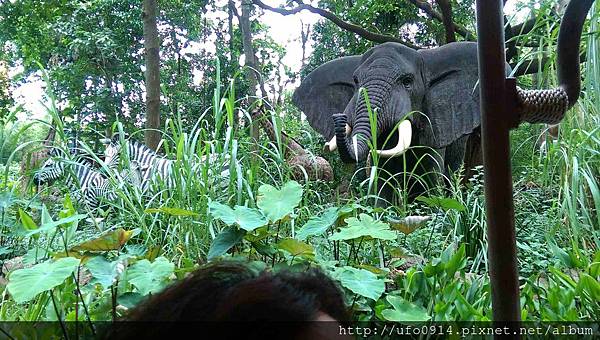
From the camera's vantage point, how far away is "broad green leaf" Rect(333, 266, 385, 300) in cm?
133

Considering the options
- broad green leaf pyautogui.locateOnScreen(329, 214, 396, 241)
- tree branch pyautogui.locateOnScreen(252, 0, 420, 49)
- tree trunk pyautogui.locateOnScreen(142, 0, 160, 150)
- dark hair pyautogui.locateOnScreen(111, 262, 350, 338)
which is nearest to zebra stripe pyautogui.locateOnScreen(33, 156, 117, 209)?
tree trunk pyautogui.locateOnScreen(142, 0, 160, 150)

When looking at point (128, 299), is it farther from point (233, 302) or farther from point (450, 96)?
point (450, 96)

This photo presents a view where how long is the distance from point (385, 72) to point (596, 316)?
148 inches

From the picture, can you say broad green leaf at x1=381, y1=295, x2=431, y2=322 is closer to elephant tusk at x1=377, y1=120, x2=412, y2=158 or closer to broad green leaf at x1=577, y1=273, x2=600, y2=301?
broad green leaf at x1=577, y1=273, x2=600, y2=301

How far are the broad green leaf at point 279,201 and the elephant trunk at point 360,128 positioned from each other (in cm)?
209

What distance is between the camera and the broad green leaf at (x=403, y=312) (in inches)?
52.4

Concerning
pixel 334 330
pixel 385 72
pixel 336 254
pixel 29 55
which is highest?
pixel 29 55

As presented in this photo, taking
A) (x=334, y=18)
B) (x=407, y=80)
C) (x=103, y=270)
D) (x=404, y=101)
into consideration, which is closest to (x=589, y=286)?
(x=103, y=270)

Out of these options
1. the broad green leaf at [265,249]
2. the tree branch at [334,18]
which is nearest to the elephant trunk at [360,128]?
the broad green leaf at [265,249]

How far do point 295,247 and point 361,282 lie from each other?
0.21m

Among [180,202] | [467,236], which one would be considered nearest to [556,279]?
[467,236]

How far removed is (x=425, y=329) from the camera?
1.39m

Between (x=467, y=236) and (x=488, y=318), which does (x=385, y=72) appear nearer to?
(x=467, y=236)

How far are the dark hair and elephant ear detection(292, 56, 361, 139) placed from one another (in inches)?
204
